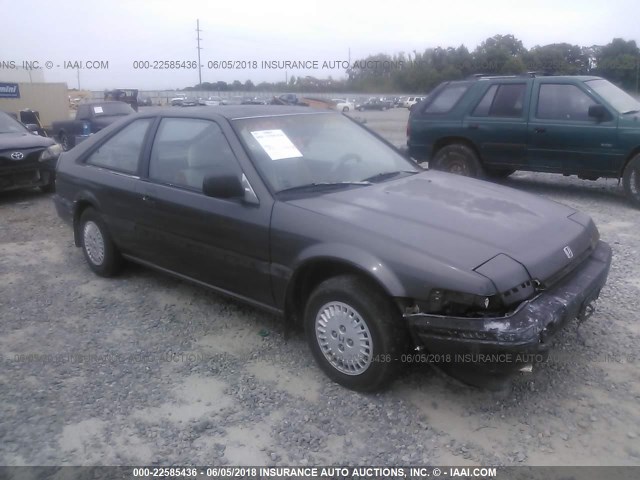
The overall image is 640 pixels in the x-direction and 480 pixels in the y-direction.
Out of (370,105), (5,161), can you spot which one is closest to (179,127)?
(5,161)

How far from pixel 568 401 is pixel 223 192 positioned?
7.34 feet

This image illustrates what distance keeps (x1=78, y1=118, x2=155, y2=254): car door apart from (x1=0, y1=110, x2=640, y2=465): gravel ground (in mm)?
598

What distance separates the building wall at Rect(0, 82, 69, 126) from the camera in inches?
808

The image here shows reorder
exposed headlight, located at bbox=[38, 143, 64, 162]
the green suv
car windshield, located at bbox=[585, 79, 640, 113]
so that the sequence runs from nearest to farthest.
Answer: the green suv, car windshield, located at bbox=[585, 79, 640, 113], exposed headlight, located at bbox=[38, 143, 64, 162]

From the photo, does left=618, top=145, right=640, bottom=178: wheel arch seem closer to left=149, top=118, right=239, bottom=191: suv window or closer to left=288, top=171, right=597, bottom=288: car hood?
left=288, top=171, right=597, bottom=288: car hood

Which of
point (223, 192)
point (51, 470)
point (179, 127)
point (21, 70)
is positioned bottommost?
point (51, 470)

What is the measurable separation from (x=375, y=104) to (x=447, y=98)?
4.86 m

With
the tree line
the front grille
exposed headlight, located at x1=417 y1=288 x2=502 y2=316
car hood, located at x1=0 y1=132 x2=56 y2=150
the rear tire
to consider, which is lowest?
the rear tire

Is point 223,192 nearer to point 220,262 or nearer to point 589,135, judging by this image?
point 220,262

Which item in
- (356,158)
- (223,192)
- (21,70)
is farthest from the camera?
(21,70)

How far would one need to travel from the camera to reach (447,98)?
8469 mm

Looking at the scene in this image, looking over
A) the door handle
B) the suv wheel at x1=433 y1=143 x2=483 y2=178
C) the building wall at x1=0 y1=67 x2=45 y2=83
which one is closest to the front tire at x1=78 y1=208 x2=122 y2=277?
the door handle

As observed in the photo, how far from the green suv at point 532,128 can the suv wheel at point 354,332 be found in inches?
217

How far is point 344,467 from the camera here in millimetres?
2566
